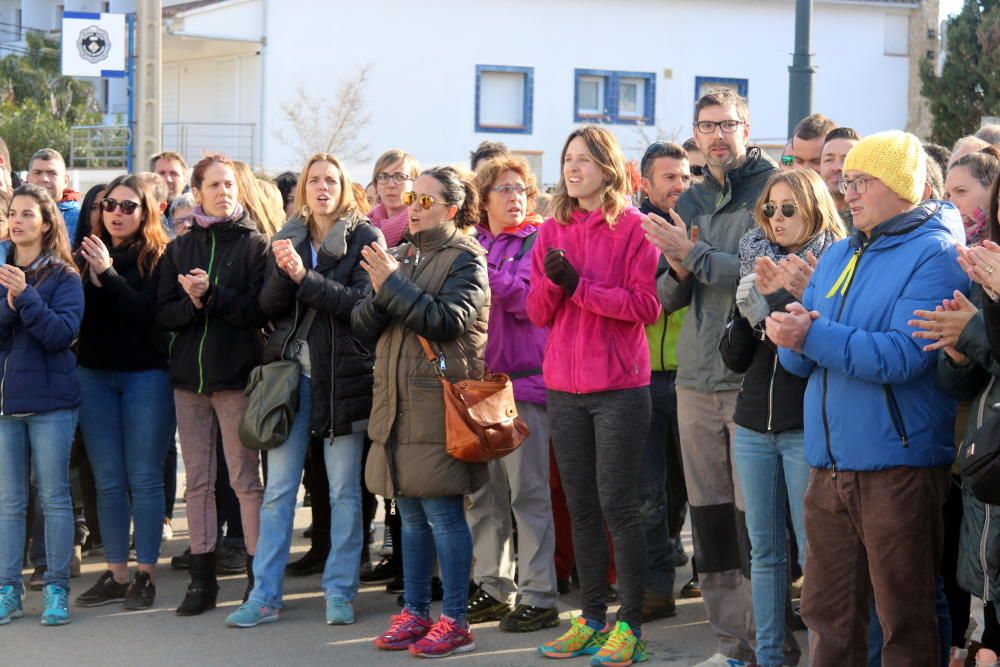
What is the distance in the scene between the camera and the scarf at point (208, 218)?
715 cm

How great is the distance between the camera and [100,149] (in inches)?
1209

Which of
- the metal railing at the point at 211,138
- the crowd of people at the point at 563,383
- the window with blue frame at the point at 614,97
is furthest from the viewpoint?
the window with blue frame at the point at 614,97

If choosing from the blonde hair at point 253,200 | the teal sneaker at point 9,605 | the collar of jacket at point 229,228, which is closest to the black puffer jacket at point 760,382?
the collar of jacket at point 229,228

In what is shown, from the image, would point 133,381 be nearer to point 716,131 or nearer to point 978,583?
point 716,131

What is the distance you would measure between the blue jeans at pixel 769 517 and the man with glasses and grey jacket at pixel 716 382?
1.06 ft

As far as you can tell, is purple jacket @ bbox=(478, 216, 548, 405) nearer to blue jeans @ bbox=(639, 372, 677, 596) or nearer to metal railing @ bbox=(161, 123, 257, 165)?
blue jeans @ bbox=(639, 372, 677, 596)

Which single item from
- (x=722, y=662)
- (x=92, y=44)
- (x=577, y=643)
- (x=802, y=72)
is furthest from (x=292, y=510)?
(x=92, y=44)

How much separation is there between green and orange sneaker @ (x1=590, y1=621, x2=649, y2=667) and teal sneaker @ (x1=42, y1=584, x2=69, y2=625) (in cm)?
276

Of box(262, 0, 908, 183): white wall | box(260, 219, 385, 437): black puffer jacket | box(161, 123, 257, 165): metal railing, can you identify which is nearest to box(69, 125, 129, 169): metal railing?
box(161, 123, 257, 165): metal railing

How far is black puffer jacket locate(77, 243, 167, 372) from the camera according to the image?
7190 mm

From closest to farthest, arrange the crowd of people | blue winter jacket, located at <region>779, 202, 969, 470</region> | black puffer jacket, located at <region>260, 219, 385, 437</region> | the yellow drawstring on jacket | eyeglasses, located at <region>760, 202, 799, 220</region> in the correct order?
blue winter jacket, located at <region>779, 202, 969, 470</region>
the crowd of people
the yellow drawstring on jacket
eyeglasses, located at <region>760, 202, 799, 220</region>
black puffer jacket, located at <region>260, 219, 385, 437</region>

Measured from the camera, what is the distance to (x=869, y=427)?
4707mm

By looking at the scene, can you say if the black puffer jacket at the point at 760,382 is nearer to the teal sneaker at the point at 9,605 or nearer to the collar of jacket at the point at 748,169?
the collar of jacket at the point at 748,169

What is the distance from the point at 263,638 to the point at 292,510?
67cm
